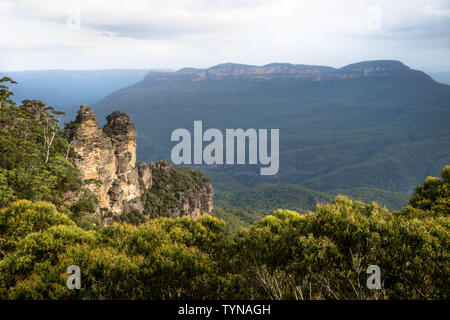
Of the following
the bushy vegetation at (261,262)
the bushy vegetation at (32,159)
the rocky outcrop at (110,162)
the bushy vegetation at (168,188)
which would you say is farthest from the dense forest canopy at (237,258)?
the bushy vegetation at (168,188)

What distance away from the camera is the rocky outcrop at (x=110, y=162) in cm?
3266

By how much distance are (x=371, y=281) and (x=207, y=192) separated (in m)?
57.9

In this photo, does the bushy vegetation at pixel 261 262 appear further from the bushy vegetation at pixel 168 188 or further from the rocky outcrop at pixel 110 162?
the bushy vegetation at pixel 168 188

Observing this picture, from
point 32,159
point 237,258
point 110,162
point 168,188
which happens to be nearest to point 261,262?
point 237,258

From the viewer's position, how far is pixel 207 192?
6506cm

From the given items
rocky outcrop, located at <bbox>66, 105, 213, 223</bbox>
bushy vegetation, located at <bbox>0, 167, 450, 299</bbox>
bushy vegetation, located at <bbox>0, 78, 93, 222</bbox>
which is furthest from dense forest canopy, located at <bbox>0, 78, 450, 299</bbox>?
rocky outcrop, located at <bbox>66, 105, 213, 223</bbox>

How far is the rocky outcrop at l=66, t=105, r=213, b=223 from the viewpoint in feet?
A: 107

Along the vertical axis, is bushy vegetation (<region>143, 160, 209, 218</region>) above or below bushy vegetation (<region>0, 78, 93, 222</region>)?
below

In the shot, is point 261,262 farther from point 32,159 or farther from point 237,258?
point 32,159

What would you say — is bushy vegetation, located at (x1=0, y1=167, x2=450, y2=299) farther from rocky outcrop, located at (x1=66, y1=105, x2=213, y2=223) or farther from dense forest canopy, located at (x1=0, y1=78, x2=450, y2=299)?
rocky outcrop, located at (x1=66, y1=105, x2=213, y2=223)

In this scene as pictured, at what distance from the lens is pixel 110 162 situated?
121 feet

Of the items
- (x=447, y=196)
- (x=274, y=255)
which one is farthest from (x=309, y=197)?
(x=274, y=255)

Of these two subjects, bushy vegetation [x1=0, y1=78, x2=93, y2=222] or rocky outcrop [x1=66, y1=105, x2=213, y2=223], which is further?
rocky outcrop [x1=66, y1=105, x2=213, y2=223]

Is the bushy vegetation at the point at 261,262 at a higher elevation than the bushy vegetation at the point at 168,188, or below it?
higher
